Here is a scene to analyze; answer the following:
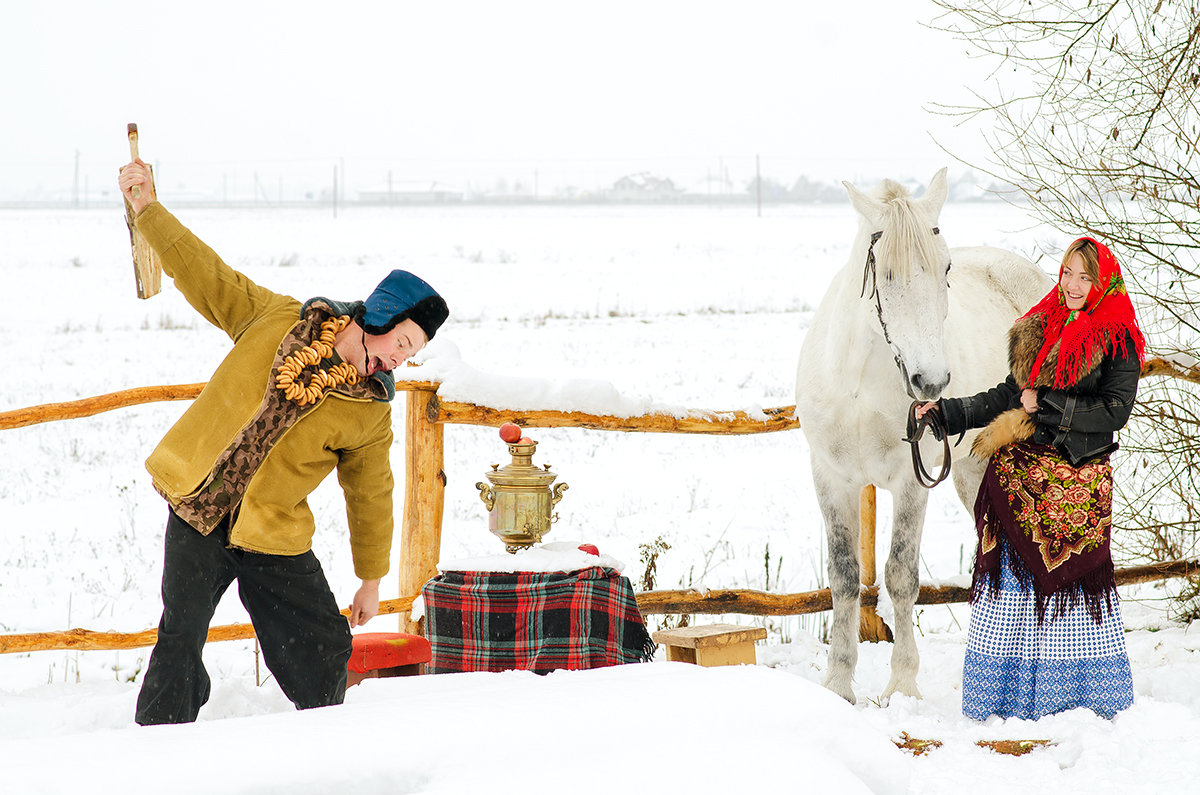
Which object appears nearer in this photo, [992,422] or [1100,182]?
[992,422]

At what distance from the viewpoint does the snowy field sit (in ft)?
3.04

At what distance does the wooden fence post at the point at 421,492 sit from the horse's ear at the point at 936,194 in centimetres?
215

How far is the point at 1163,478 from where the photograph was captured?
5578mm

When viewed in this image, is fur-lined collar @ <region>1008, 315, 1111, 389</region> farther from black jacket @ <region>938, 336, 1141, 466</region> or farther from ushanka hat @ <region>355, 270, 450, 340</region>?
ushanka hat @ <region>355, 270, 450, 340</region>

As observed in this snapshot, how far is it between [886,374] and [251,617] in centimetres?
255

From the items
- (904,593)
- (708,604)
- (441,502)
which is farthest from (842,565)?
(441,502)

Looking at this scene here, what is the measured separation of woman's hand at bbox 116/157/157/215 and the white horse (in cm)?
243

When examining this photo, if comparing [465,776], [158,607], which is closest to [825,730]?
[465,776]

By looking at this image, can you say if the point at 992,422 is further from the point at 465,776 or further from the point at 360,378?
the point at 465,776

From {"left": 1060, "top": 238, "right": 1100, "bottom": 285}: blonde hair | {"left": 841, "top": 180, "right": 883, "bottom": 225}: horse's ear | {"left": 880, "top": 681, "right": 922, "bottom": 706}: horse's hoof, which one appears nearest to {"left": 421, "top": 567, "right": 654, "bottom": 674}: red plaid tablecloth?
{"left": 880, "top": 681, "right": 922, "bottom": 706}: horse's hoof

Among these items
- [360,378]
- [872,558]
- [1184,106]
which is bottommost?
[872,558]

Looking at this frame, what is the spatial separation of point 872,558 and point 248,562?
3654mm

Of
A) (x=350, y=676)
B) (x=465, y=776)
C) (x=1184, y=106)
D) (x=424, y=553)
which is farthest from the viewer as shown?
(x=1184, y=106)

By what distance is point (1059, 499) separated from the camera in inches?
145
